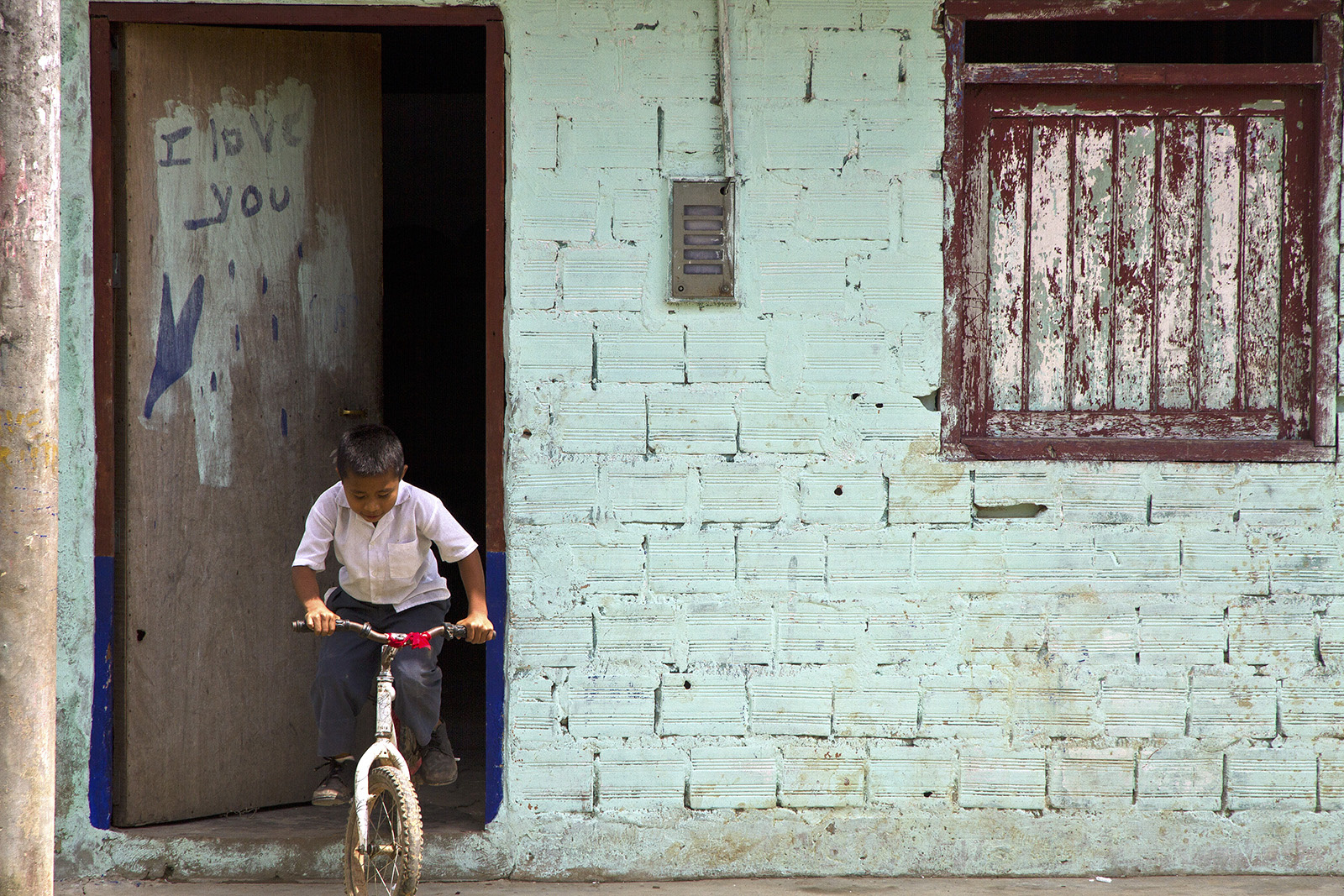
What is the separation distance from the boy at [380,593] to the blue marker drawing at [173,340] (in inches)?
31.9

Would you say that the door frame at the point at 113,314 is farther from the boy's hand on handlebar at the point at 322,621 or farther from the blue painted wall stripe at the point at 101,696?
the boy's hand on handlebar at the point at 322,621

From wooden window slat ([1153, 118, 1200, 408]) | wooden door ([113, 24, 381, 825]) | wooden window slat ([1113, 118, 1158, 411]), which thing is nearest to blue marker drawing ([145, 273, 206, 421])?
wooden door ([113, 24, 381, 825])

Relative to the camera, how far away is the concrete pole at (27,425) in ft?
8.61

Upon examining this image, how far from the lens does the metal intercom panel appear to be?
3.78 metres

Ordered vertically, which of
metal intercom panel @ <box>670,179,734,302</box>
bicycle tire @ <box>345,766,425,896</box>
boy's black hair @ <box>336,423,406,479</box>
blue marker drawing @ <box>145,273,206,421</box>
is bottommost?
bicycle tire @ <box>345,766,425,896</box>

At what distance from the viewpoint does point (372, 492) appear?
333 centimetres

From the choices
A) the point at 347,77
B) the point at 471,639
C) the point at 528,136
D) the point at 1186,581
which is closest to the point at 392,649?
the point at 471,639

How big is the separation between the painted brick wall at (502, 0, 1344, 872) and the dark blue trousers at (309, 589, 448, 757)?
1.19ft

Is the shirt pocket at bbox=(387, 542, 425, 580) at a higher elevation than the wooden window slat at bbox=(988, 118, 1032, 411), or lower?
lower

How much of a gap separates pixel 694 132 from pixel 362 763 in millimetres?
2194

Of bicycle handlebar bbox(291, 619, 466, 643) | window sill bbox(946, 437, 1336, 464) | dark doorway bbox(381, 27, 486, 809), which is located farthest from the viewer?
dark doorway bbox(381, 27, 486, 809)

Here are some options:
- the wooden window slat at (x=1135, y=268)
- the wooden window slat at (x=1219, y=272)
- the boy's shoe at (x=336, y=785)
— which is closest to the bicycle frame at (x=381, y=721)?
the boy's shoe at (x=336, y=785)

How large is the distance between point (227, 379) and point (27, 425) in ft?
4.57

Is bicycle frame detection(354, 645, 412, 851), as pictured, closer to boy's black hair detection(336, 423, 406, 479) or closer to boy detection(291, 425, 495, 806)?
boy detection(291, 425, 495, 806)
